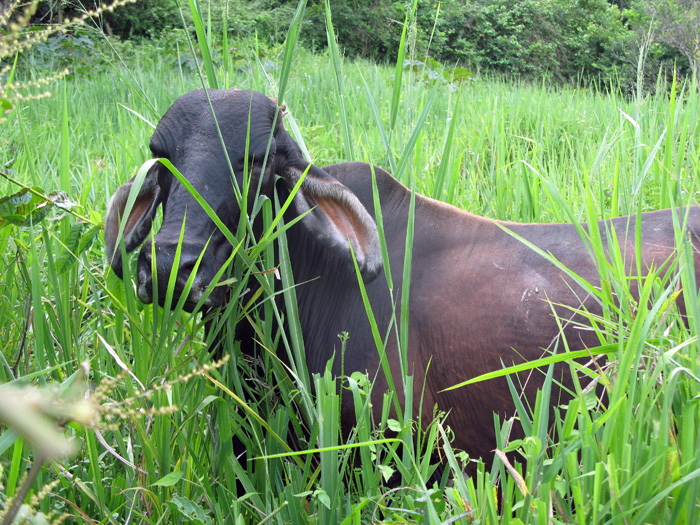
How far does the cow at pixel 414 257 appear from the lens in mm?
1794

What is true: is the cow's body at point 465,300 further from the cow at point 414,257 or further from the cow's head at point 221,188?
the cow's head at point 221,188

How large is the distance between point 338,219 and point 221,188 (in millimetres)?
388

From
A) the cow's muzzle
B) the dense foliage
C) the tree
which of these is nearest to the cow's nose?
the cow's muzzle

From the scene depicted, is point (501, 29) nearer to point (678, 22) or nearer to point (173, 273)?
point (678, 22)

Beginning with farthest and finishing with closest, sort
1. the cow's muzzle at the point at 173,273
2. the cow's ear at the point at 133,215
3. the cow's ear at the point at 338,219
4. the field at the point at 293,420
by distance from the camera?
the cow's ear at the point at 133,215 < the cow's ear at the point at 338,219 < the cow's muzzle at the point at 173,273 < the field at the point at 293,420

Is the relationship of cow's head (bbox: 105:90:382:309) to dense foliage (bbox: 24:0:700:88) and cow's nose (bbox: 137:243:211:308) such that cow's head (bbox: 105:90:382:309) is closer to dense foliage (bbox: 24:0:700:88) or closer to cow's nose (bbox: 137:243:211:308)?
cow's nose (bbox: 137:243:211:308)

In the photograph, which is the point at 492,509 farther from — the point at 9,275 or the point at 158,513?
the point at 9,275

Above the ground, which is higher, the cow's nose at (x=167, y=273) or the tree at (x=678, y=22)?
the tree at (x=678, y=22)

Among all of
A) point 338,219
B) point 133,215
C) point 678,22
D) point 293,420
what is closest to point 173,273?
point 293,420

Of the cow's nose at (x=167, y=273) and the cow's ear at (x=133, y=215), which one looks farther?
the cow's ear at (x=133, y=215)

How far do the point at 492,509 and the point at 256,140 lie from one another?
1337 mm

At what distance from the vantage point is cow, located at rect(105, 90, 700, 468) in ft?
5.89

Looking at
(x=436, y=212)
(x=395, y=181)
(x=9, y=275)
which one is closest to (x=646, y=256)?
(x=436, y=212)

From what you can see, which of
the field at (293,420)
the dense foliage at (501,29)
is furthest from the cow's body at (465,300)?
the dense foliage at (501,29)
